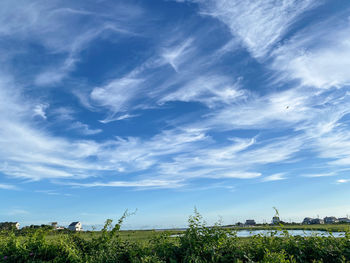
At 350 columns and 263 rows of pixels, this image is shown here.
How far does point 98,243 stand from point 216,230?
12.7ft

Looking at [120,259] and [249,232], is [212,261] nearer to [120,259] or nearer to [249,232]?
[249,232]

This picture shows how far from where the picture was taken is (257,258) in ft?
19.2

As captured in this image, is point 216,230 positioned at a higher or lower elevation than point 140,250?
higher

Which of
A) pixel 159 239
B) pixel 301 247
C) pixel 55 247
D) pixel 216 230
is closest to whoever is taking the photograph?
pixel 301 247

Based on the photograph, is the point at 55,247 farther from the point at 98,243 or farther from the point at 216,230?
the point at 216,230

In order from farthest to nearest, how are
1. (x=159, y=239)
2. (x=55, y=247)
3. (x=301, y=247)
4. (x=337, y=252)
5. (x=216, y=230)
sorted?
1. (x=55, y=247)
2. (x=159, y=239)
3. (x=216, y=230)
4. (x=301, y=247)
5. (x=337, y=252)

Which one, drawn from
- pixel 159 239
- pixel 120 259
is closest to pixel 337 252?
pixel 159 239

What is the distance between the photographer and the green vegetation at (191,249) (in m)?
5.68

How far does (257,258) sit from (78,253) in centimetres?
505

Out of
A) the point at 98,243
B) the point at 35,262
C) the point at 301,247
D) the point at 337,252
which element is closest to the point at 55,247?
the point at 35,262

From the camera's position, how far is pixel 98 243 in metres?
8.02

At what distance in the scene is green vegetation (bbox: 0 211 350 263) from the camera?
5.68 meters

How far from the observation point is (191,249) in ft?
20.3

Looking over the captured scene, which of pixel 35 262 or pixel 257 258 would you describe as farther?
pixel 35 262
